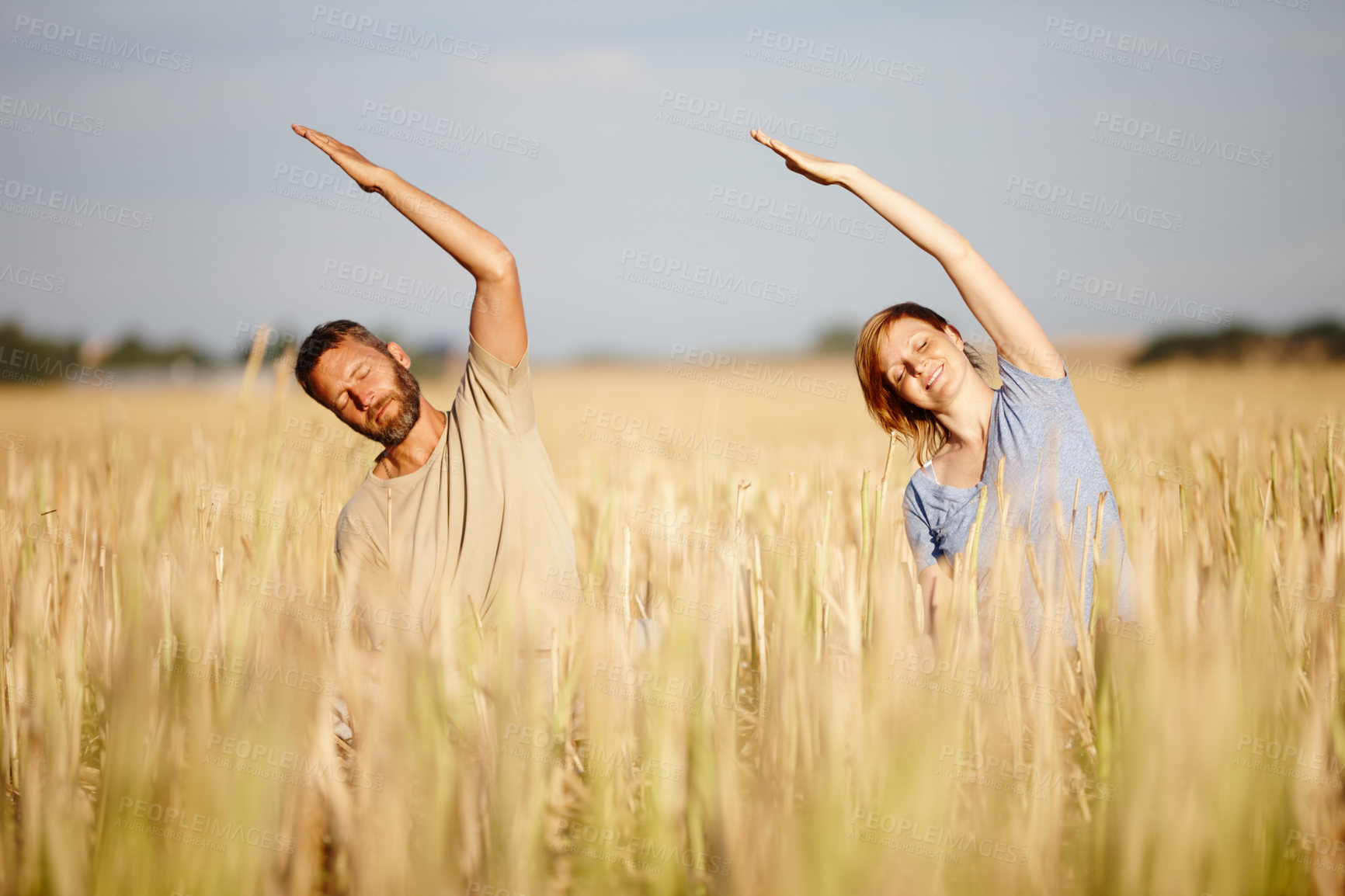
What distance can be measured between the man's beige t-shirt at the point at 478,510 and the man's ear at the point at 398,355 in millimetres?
281

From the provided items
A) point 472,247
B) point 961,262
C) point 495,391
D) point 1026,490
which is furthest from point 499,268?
point 1026,490

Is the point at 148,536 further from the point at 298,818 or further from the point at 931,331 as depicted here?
the point at 931,331

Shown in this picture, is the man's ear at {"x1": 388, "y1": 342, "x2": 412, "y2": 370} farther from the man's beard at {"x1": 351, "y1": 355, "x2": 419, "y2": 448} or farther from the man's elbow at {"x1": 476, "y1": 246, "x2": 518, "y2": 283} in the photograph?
the man's elbow at {"x1": 476, "y1": 246, "x2": 518, "y2": 283}

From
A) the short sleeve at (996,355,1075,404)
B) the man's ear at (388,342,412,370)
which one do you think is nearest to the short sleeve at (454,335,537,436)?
the man's ear at (388,342,412,370)

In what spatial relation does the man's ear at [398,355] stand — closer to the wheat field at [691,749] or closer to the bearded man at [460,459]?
the bearded man at [460,459]

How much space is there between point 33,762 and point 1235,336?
2553 cm

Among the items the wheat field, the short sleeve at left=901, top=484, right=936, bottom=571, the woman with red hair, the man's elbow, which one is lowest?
the wheat field

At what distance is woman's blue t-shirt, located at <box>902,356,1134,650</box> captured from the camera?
1878 millimetres

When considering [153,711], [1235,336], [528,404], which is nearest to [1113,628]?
[153,711]

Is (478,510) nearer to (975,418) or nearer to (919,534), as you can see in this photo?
(919,534)

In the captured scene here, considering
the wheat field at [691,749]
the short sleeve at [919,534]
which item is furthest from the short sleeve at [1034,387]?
the wheat field at [691,749]

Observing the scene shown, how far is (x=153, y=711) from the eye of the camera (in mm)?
1238

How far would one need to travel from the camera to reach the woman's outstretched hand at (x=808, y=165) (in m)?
1.95

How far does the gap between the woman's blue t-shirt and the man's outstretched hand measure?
1.53m
